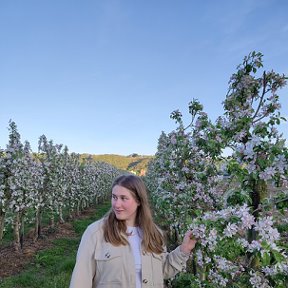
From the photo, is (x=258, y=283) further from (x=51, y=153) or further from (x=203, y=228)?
(x=51, y=153)

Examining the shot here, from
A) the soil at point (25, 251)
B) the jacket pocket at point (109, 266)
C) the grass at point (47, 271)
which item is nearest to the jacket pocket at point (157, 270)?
the jacket pocket at point (109, 266)

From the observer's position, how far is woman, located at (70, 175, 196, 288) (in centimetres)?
293

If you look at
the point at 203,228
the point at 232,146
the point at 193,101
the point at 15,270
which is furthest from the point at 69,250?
the point at 203,228

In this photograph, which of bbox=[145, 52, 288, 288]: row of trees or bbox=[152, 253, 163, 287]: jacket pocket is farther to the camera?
bbox=[152, 253, 163, 287]: jacket pocket

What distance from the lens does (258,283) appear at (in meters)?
2.90

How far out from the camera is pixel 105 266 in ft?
9.64

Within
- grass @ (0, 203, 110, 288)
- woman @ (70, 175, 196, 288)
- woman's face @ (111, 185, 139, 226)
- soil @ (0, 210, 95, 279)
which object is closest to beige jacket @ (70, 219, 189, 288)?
woman @ (70, 175, 196, 288)

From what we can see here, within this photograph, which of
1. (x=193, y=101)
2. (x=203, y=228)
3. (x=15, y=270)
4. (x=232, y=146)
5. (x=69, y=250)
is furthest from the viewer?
A: (x=69, y=250)

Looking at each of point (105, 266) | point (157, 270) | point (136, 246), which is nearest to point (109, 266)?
point (105, 266)

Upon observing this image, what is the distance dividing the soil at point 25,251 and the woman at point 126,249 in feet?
23.1

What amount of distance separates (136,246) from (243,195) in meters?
1.03

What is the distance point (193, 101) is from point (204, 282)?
2.79 m

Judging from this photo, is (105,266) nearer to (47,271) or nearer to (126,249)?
(126,249)

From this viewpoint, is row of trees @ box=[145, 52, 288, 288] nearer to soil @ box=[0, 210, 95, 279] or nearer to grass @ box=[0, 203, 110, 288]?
grass @ box=[0, 203, 110, 288]
